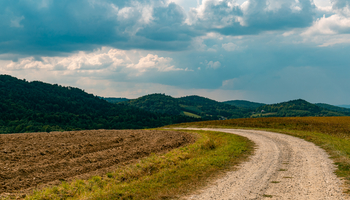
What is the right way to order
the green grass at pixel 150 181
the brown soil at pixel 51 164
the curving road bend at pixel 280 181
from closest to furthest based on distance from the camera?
1. the curving road bend at pixel 280 181
2. the green grass at pixel 150 181
3. the brown soil at pixel 51 164

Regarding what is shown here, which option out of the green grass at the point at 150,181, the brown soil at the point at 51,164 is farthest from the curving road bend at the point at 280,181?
the brown soil at the point at 51,164

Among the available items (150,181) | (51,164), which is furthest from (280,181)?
(51,164)

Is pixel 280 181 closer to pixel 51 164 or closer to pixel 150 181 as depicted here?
pixel 150 181

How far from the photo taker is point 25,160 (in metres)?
19.2

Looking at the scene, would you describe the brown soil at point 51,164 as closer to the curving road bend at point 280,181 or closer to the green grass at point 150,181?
the green grass at point 150,181

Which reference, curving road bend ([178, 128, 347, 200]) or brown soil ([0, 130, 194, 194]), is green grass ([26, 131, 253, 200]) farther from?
brown soil ([0, 130, 194, 194])

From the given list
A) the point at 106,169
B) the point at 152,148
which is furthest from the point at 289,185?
the point at 152,148

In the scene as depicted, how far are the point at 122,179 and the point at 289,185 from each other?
358 inches

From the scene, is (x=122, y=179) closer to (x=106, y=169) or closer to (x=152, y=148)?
(x=106, y=169)

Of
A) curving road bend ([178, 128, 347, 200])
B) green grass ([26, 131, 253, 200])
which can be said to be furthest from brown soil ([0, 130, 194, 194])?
curving road bend ([178, 128, 347, 200])

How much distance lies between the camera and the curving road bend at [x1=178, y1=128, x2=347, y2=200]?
1123 cm

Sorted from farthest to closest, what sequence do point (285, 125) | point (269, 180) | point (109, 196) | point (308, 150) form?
point (285, 125) → point (308, 150) → point (269, 180) → point (109, 196)

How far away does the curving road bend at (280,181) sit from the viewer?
1123 cm

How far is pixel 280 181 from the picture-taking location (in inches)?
528
